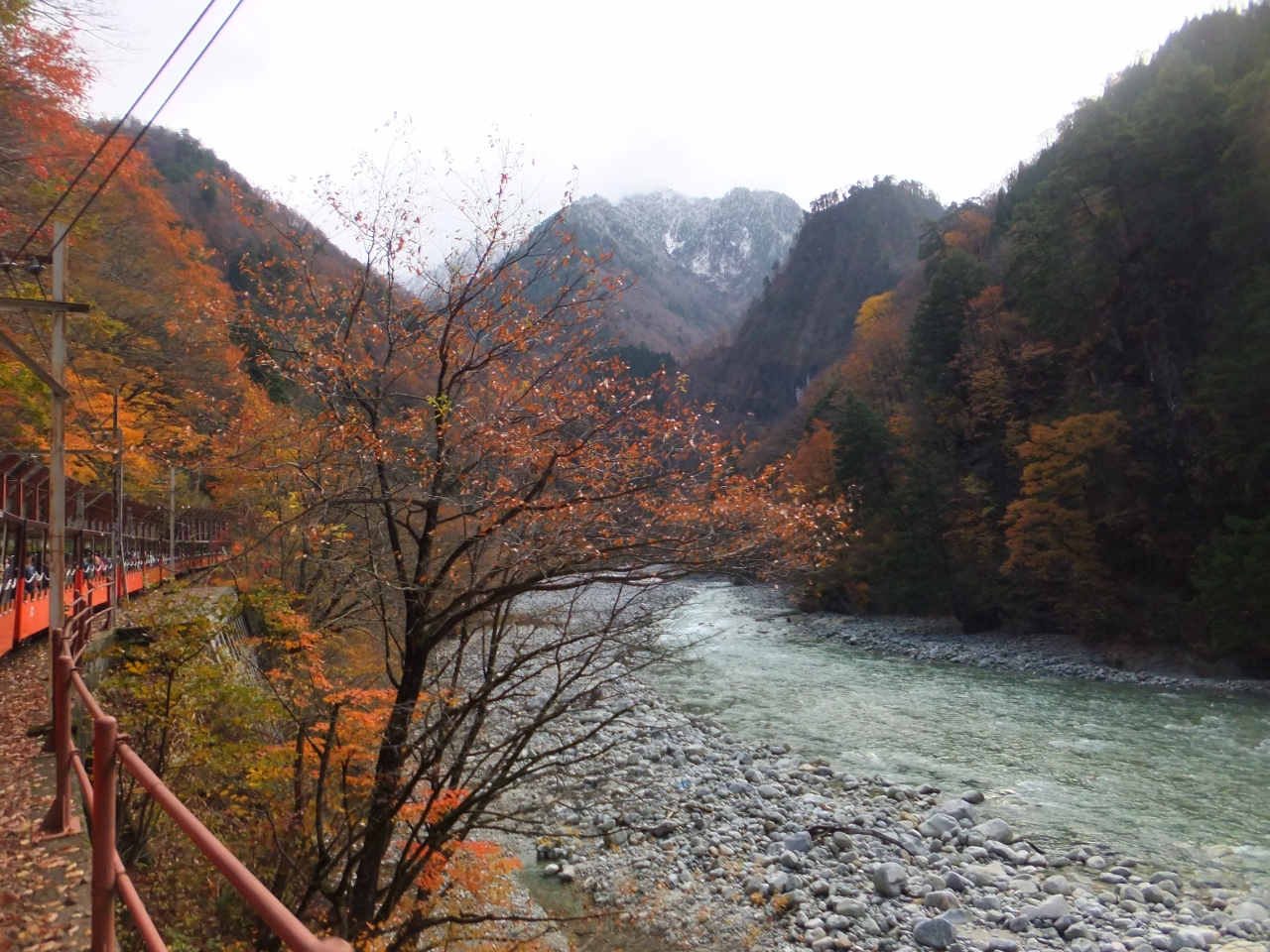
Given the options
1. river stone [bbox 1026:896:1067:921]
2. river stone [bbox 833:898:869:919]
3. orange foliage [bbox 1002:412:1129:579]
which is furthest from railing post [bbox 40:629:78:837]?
orange foliage [bbox 1002:412:1129:579]

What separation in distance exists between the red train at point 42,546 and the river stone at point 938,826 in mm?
11644

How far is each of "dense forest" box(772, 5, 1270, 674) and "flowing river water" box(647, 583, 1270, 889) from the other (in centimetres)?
409

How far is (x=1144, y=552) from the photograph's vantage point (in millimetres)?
26219

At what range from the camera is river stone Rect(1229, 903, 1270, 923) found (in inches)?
321

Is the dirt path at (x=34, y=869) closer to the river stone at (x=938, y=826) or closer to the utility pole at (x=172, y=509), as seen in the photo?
the utility pole at (x=172, y=509)

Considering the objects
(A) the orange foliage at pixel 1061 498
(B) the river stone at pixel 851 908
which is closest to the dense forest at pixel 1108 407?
(A) the orange foliage at pixel 1061 498

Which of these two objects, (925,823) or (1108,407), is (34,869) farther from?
(1108,407)

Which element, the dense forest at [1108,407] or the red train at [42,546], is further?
the dense forest at [1108,407]

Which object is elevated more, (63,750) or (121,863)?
(121,863)

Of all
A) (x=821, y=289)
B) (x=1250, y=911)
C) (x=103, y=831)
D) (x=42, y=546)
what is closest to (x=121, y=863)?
(x=103, y=831)

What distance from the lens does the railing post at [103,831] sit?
2184 millimetres

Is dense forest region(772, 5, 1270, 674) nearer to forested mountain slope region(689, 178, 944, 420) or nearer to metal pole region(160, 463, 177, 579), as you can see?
metal pole region(160, 463, 177, 579)

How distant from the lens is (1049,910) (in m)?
8.66

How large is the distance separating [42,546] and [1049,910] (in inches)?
549
